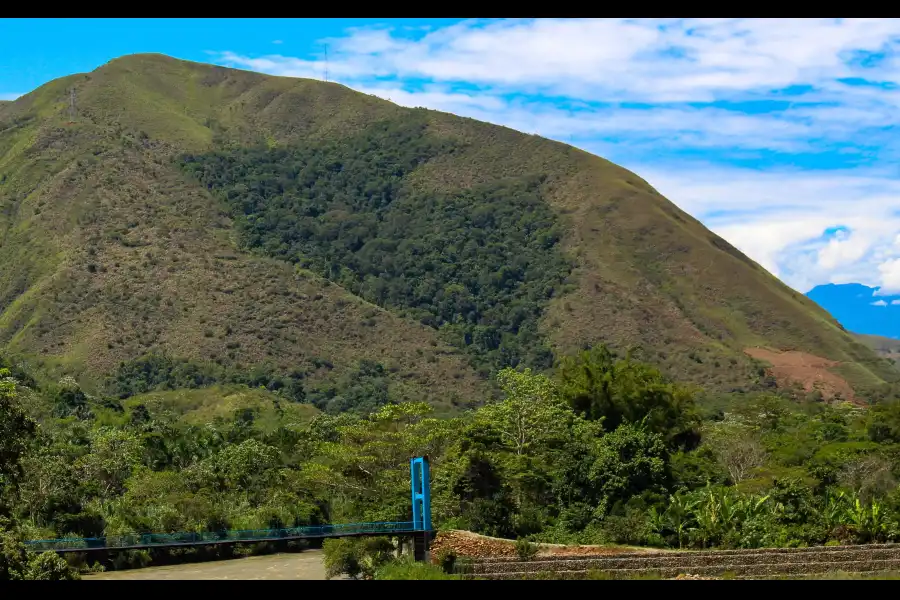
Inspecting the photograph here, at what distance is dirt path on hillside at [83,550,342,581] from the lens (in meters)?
33.0

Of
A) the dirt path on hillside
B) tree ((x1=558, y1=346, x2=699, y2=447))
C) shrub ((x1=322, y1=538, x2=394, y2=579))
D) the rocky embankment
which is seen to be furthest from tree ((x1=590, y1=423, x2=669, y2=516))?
the dirt path on hillside

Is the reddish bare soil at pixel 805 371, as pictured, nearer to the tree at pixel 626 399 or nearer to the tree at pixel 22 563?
the tree at pixel 626 399

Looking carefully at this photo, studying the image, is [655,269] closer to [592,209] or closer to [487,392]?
[592,209]

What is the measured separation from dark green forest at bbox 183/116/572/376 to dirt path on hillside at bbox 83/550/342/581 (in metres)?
78.2

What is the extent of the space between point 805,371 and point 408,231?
56242mm

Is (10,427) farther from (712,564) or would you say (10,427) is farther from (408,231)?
(408,231)

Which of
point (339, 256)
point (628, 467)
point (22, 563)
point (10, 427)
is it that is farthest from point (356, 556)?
point (339, 256)

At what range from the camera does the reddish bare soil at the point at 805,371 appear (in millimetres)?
108250

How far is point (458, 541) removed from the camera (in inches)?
1267

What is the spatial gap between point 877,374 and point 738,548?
96.8 meters

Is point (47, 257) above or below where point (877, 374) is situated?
above

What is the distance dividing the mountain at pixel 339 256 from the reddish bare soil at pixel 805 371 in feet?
1.86

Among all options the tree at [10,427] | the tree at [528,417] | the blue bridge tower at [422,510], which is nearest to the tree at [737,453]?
the tree at [528,417]
